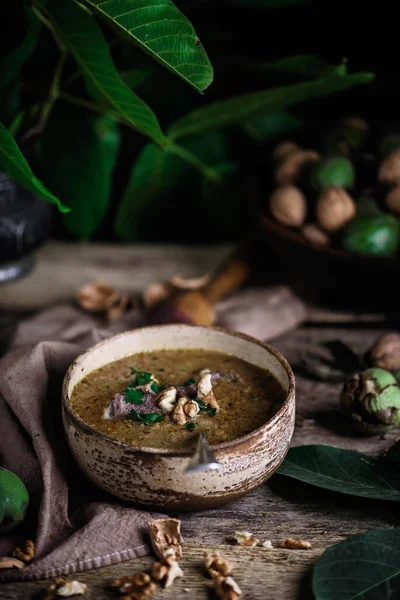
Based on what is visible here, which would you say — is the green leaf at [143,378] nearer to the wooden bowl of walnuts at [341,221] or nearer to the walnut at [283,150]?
the wooden bowl of walnuts at [341,221]

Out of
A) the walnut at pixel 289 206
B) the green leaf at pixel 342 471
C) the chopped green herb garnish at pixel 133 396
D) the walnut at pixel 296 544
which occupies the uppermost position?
the walnut at pixel 289 206

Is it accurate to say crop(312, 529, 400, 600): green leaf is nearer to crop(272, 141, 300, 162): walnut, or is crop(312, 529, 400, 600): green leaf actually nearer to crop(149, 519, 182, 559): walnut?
crop(149, 519, 182, 559): walnut

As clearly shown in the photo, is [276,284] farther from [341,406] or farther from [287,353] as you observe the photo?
[341,406]

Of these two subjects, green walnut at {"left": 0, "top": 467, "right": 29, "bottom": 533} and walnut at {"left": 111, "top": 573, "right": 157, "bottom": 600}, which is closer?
walnut at {"left": 111, "top": 573, "right": 157, "bottom": 600}

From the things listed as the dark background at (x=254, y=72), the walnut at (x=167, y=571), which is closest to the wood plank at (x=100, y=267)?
the dark background at (x=254, y=72)

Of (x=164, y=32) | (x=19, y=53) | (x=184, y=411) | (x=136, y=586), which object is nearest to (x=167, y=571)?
(x=136, y=586)

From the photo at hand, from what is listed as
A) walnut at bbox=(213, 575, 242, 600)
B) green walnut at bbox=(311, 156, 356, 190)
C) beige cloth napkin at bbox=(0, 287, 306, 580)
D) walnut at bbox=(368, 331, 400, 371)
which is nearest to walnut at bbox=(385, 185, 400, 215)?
green walnut at bbox=(311, 156, 356, 190)

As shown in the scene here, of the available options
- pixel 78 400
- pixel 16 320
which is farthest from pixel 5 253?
pixel 78 400

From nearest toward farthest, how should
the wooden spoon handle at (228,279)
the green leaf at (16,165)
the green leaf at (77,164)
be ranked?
the green leaf at (16,165) → the wooden spoon handle at (228,279) → the green leaf at (77,164)
